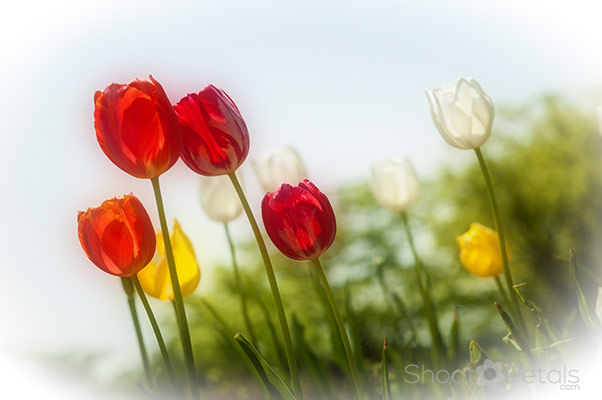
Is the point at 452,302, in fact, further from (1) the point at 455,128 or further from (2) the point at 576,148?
(1) the point at 455,128

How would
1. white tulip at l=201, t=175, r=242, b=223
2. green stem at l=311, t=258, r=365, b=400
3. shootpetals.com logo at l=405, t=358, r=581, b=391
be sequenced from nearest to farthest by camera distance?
1. green stem at l=311, t=258, r=365, b=400
2. shootpetals.com logo at l=405, t=358, r=581, b=391
3. white tulip at l=201, t=175, r=242, b=223

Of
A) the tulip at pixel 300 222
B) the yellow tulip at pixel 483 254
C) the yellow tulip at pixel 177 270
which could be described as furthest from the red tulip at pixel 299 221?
the yellow tulip at pixel 483 254

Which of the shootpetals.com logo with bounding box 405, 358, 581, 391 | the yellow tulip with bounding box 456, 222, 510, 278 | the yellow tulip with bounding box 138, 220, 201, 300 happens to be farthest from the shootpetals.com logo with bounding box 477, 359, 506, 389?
the yellow tulip with bounding box 138, 220, 201, 300

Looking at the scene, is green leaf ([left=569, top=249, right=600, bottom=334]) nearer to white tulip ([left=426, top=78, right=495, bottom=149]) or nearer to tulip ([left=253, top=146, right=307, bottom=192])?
white tulip ([left=426, top=78, right=495, bottom=149])

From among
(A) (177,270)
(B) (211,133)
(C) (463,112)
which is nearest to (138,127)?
(B) (211,133)

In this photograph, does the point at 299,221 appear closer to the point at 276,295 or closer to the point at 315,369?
the point at 276,295

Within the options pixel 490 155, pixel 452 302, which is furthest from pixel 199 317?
pixel 490 155
